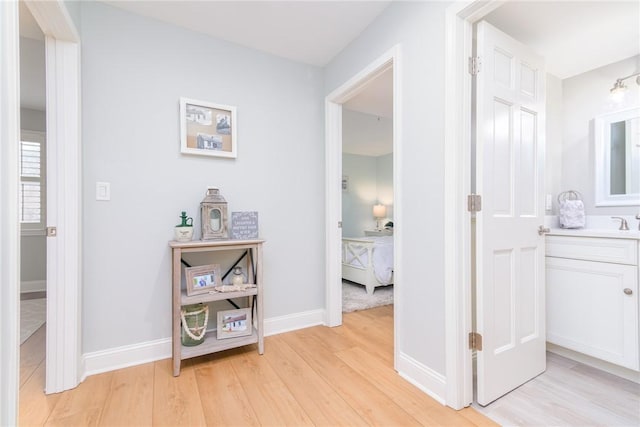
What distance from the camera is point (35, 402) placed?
1.49 meters

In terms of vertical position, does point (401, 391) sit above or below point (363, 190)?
below

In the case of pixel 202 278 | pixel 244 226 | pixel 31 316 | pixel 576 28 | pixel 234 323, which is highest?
pixel 576 28

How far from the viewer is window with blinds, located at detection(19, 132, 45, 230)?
3.83m

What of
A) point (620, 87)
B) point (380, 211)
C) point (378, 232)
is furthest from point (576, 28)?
point (380, 211)

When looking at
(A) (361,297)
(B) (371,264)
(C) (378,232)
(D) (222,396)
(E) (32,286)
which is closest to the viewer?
(D) (222,396)

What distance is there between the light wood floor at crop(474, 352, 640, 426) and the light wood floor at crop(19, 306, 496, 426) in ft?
0.70

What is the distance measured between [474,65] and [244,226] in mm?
1715

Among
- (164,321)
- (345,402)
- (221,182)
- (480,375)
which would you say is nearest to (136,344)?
(164,321)

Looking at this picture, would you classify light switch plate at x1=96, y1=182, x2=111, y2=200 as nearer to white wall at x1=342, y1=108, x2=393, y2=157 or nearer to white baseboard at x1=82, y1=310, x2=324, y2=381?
white baseboard at x1=82, y1=310, x2=324, y2=381

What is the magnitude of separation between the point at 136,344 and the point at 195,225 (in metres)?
0.86

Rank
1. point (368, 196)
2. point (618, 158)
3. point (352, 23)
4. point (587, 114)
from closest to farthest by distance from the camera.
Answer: point (352, 23)
point (618, 158)
point (587, 114)
point (368, 196)

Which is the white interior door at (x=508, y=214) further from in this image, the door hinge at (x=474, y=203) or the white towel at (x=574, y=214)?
the white towel at (x=574, y=214)

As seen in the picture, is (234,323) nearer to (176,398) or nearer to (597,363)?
(176,398)

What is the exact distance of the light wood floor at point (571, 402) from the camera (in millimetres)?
1354
